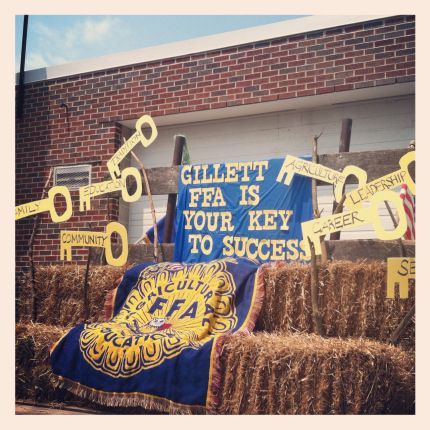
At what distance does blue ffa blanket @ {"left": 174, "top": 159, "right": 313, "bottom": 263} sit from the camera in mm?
4152

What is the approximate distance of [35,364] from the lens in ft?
12.4

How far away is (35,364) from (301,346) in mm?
1949

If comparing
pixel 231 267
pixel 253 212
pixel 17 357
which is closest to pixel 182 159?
pixel 253 212

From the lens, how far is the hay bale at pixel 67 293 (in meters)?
4.28

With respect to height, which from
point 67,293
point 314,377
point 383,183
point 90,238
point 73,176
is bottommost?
point 314,377

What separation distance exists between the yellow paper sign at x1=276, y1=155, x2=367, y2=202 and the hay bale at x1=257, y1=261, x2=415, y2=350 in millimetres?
575

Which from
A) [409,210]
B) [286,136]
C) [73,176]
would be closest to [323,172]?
[409,210]

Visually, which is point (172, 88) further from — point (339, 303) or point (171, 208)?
point (339, 303)

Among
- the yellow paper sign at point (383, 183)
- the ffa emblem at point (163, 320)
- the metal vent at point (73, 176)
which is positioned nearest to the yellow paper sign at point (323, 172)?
the yellow paper sign at point (383, 183)

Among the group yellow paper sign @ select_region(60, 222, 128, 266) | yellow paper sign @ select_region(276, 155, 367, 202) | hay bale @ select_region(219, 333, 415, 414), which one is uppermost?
yellow paper sign @ select_region(276, 155, 367, 202)

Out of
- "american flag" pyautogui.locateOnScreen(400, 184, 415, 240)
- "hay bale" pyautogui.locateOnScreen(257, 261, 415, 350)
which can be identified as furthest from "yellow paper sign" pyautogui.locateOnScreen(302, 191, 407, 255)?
"american flag" pyautogui.locateOnScreen(400, 184, 415, 240)

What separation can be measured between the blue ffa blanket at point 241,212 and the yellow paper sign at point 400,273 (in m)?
0.78

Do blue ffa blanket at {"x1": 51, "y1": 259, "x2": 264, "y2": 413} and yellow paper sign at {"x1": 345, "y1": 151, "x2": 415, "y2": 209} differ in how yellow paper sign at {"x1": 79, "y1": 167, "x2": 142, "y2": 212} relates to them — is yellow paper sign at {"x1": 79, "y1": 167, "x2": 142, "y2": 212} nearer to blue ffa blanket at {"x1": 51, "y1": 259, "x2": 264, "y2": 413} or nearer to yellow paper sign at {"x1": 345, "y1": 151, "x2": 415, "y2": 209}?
blue ffa blanket at {"x1": 51, "y1": 259, "x2": 264, "y2": 413}

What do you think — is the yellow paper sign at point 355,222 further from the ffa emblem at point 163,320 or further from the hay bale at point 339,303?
the ffa emblem at point 163,320
